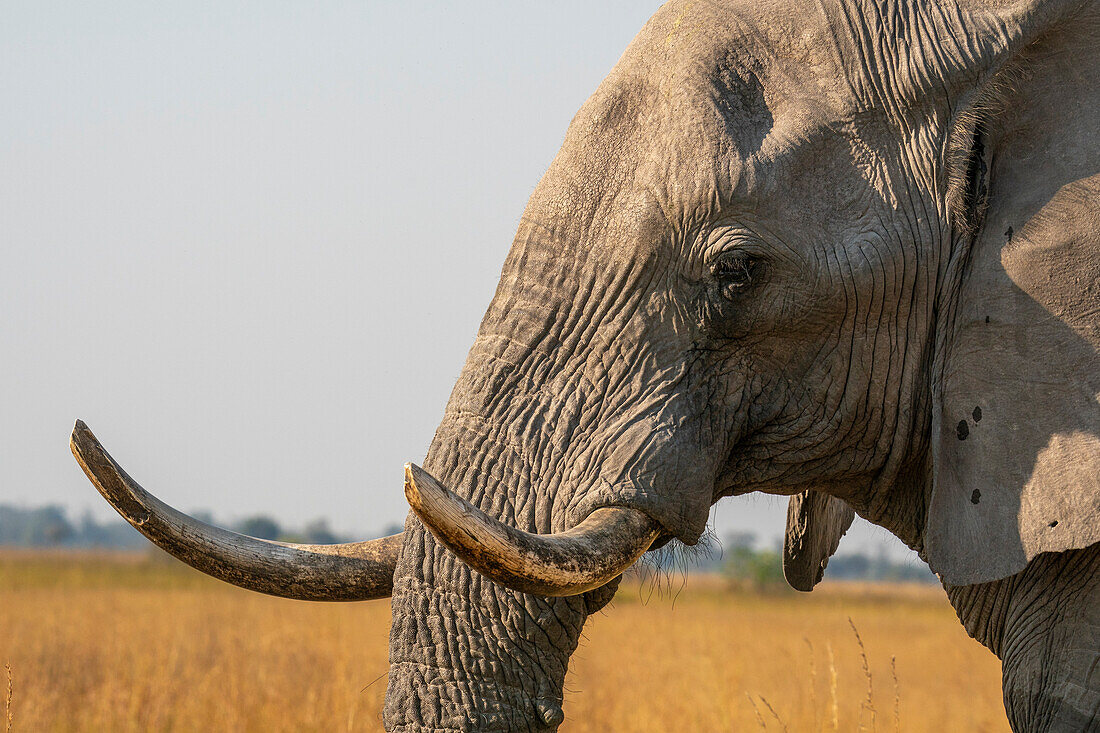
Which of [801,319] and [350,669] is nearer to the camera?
[801,319]

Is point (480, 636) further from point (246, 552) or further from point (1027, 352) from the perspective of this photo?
point (1027, 352)

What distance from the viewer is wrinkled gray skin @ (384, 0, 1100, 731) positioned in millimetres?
2705

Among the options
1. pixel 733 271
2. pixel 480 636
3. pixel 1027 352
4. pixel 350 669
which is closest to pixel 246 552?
pixel 480 636

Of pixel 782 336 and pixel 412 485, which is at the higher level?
pixel 412 485

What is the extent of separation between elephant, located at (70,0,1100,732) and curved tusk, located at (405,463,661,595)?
5 centimetres

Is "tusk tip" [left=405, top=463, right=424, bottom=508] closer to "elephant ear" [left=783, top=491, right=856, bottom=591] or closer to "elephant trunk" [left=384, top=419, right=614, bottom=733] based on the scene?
"elephant trunk" [left=384, top=419, right=614, bottom=733]

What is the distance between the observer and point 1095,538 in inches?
102

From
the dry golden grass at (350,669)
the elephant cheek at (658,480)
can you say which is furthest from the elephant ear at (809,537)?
the elephant cheek at (658,480)

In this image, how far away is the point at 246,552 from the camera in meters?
2.79

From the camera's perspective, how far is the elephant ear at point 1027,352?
268cm

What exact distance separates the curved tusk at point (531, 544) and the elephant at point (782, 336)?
0.05 meters

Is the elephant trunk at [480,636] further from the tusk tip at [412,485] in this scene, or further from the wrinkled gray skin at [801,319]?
the tusk tip at [412,485]

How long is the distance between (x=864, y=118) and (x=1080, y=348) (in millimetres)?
705

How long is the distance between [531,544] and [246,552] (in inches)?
31.2
